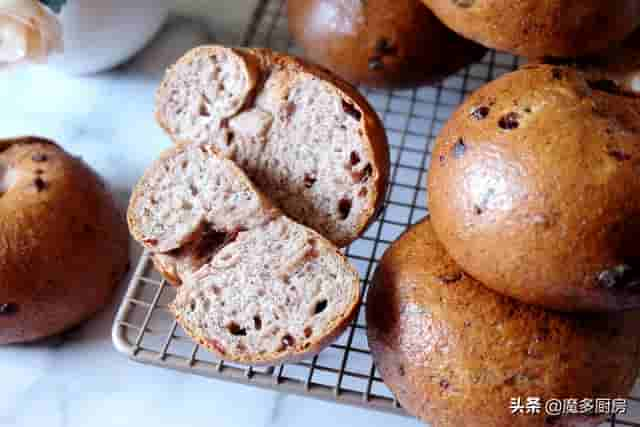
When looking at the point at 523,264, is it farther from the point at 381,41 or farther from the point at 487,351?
the point at 381,41

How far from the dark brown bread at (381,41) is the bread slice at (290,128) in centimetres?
19

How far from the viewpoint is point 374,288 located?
1.06 m

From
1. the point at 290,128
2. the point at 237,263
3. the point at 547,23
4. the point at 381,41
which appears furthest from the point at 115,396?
the point at 547,23

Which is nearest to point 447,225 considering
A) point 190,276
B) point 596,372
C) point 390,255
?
point 390,255

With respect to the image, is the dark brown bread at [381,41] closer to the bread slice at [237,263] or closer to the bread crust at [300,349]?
the bread slice at [237,263]

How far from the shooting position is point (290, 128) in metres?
1.15

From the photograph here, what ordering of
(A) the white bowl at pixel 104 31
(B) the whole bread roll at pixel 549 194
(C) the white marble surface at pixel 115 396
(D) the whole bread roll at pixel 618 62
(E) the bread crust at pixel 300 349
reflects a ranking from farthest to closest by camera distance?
(A) the white bowl at pixel 104 31
(C) the white marble surface at pixel 115 396
(D) the whole bread roll at pixel 618 62
(E) the bread crust at pixel 300 349
(B) the whole bread roll at pixel 549 194

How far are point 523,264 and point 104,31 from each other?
3.39 feet

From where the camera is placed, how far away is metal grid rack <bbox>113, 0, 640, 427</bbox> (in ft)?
3.59

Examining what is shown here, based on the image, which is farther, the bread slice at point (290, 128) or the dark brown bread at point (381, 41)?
the dark brown bread at point (381, 41)

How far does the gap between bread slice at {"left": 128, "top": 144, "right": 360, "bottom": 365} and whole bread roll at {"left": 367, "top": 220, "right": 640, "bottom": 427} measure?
0.30ft

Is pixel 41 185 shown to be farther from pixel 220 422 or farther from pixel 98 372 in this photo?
pixel 220 422

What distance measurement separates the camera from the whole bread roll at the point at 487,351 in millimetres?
919

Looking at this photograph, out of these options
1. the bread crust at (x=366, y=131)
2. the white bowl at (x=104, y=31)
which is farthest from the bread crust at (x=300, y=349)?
the white bowl at (x=104, y=31)
